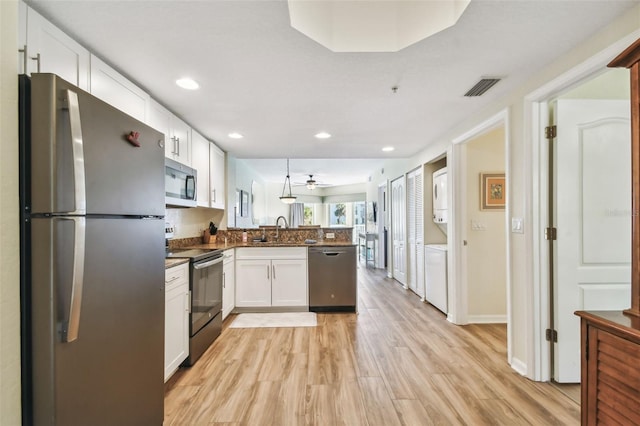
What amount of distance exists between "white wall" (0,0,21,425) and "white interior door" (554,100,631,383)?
2882 mm

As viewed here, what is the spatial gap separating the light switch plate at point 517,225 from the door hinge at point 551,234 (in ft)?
0.52

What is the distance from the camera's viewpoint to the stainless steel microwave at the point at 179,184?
8.29 feet

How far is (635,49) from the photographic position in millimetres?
1129

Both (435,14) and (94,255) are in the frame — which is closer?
(94,255)

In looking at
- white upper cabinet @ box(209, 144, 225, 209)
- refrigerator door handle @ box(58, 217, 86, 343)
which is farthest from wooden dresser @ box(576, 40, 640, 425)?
white upper cabinet @ box(209, 144, 225, 209)

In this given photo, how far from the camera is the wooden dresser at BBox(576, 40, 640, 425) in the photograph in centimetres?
104

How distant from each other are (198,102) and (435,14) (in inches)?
75.9

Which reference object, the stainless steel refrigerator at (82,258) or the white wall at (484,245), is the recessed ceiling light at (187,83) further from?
the white wall at (484,245)

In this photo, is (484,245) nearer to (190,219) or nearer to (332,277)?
(332,277)

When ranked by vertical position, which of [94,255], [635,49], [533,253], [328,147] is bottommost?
[533,253]

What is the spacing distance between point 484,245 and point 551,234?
131 centimetres

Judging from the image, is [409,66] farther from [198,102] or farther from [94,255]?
[94,255]

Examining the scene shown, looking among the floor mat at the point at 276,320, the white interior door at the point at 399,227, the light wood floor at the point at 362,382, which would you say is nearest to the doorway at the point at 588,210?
the light wood floor at the point at 362,382

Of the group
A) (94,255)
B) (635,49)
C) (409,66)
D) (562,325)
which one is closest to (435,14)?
(409,66)
